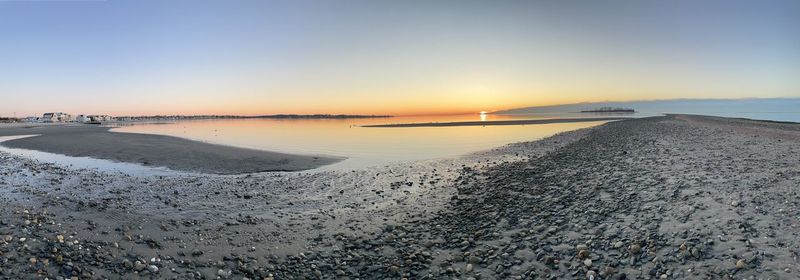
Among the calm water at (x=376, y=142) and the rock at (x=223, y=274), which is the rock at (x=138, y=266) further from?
the calm water at (x=376, y=142)

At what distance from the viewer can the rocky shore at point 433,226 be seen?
7.32m

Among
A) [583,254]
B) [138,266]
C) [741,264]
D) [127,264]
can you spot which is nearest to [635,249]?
[583,254]

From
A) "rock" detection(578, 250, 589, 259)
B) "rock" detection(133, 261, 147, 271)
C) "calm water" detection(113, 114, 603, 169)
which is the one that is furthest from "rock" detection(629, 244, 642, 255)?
"calm water" detection(113, 114, 603, 169)

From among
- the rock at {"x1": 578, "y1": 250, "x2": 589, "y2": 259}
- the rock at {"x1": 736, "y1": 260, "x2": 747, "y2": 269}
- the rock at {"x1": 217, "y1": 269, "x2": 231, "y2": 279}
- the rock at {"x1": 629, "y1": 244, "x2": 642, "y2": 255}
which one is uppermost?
the rock at {"x1": 736, "y1": 260, "x2": 747, "y2": 269}

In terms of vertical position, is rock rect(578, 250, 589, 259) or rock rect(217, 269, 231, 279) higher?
rock rect(578, 250, 589, 259)

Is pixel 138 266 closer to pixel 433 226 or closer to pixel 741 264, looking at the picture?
pixel 433 226

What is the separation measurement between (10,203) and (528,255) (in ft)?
47.9

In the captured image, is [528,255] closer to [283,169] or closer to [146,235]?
[146,235]

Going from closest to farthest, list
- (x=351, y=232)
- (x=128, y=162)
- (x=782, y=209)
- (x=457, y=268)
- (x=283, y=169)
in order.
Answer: (x=457, y=268)
(x=782, y=209)
(x=351, y=232)
(x=283, y=169)
(x=128, y=162)

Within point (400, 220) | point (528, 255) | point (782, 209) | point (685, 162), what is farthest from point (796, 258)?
point (685, 162)

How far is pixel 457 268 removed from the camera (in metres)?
7.95

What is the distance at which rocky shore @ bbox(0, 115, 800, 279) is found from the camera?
7320 millimetres

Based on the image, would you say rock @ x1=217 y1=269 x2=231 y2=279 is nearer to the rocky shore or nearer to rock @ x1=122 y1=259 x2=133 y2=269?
the rocky shore

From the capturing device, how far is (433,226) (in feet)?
35.0
